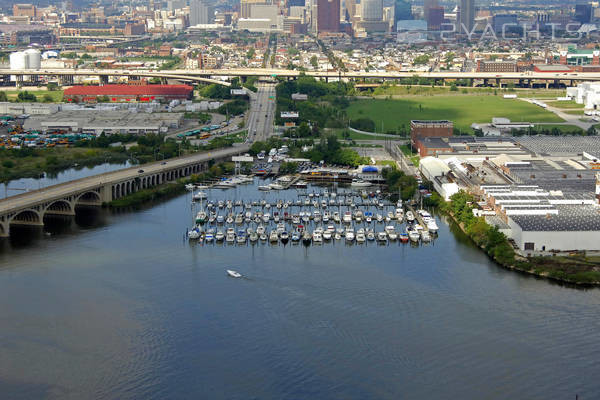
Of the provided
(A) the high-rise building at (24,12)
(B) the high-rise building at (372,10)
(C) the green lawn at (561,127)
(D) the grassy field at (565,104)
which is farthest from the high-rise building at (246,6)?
(C) the green lawn at (561,127)

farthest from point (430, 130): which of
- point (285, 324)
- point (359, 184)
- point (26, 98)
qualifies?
point (26, 98)

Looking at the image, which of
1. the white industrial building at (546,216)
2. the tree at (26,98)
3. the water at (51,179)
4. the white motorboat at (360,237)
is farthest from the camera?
the tree at (26,98)

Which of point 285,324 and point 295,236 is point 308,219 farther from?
point 285,324

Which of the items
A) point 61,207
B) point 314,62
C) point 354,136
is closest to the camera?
point 61,207

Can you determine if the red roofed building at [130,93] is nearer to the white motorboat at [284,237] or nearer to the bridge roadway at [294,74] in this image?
the bridge roadway at [294,74]

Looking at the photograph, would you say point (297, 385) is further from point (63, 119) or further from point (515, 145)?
point (63, 119)

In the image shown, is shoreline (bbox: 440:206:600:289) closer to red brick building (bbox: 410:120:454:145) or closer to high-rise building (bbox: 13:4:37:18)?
red brick building (bbox: 410:120:454:145)

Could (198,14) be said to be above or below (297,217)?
above
